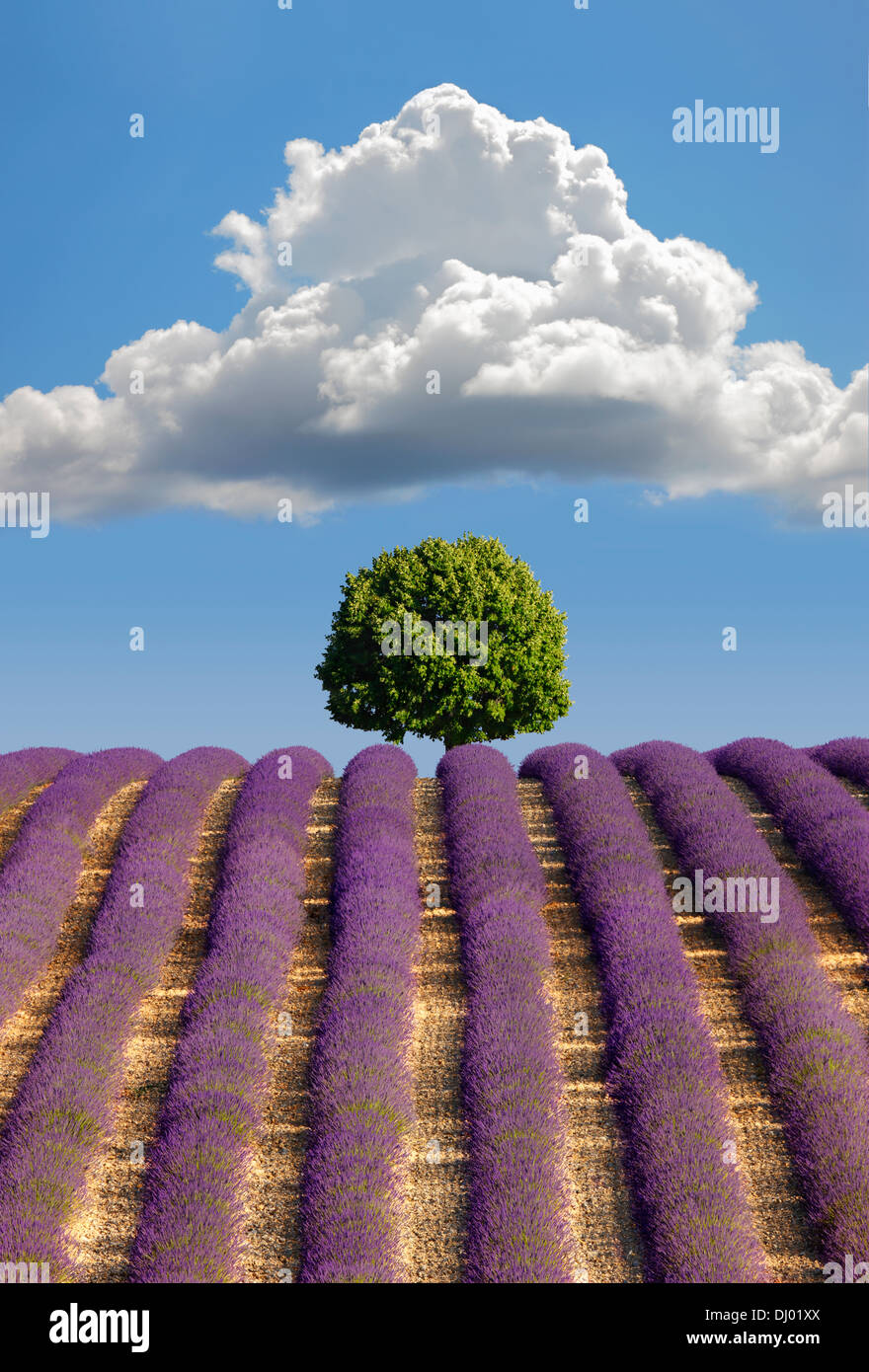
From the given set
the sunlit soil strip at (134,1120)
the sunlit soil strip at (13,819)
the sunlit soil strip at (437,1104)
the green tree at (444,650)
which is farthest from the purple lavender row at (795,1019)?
the green tree at (444,650)

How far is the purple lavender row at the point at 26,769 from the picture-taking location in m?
18.0

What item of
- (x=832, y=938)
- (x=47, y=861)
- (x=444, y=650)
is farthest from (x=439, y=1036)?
(x=444, y=650)

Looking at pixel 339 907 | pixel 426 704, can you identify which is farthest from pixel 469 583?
pixel 339 907

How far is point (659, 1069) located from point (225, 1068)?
14.0ft

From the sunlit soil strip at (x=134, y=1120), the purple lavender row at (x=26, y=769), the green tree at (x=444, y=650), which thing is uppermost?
the green tree at (x=444, y=650)

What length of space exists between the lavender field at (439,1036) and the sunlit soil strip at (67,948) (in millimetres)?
52

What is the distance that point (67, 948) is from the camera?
43.2ft

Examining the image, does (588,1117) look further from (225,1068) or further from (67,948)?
(67,948)

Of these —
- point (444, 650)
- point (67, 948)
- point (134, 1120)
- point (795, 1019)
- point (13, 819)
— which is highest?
point (444, 650)

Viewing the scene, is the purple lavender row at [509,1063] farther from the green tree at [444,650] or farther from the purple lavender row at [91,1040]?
the green tree at [444,650]

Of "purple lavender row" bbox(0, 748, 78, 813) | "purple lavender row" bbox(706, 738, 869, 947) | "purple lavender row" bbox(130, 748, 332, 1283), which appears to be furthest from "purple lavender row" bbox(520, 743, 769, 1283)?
"purple lavender row" bbox(0, 748, 78, 813)

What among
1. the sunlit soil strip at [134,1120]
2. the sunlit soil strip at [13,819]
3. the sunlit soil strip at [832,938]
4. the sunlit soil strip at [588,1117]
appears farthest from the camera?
the sunlit soil strip at [13,819]

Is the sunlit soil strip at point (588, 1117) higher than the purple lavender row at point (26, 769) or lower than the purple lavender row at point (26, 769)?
lower

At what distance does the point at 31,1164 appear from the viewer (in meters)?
9.00
